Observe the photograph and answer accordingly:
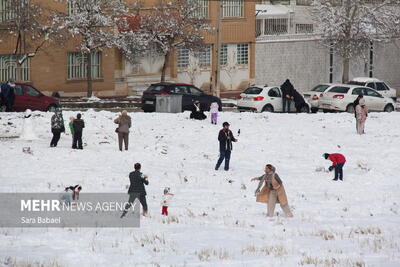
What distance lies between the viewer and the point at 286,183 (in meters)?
27.2

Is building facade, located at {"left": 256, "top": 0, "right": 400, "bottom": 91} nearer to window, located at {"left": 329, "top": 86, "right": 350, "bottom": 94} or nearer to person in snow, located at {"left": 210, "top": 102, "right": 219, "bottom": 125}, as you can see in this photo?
window, located at {"left": 329, "top": 86, "right": 350, "bottom": 94}

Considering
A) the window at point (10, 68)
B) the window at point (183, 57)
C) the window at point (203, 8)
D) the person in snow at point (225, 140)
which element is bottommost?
the person in snow at point (225, 140)

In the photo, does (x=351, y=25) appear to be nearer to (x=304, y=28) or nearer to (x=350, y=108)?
(x=304, y=28)

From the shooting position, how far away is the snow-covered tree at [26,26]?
46031mm

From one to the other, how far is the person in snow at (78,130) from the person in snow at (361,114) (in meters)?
10.4

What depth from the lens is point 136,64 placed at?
51.9 meters

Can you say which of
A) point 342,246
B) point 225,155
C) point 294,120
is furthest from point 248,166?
point 342,246

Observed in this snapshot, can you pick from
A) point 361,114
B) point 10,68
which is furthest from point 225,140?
point 10,68

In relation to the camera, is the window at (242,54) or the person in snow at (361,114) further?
the window at (242,54)

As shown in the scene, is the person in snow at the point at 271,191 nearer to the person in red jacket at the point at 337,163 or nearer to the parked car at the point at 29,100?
the person in red jacket at the point at 337,163

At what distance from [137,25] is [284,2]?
17.4 meters

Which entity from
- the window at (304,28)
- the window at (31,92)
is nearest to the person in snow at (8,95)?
the window at (31,92)

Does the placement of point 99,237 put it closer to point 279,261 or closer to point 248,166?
point 279,261

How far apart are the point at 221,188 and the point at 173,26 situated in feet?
82.6
